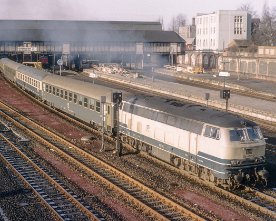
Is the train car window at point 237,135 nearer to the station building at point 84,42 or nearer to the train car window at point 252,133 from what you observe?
the train car window at point 252,133

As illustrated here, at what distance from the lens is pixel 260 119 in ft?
118

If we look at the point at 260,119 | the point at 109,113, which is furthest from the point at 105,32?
the point at 109,113

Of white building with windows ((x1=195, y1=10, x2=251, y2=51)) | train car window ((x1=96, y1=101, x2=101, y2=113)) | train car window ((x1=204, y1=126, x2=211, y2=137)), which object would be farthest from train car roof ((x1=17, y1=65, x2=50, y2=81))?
white building with windows ((x1=195, y1=10, x2=251, y2=51))

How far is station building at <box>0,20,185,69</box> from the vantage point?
9425 cm

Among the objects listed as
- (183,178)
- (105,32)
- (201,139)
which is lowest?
(183,178)

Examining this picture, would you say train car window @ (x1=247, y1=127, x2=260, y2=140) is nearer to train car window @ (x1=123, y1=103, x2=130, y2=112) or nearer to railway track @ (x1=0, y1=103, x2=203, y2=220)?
Answer: railway track @ (x1=0, y1=103, x2=203, y2=220)

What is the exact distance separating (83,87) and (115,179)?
13550mm

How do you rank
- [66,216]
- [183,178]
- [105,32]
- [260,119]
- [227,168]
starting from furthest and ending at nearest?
[105,32] < [260,119] < [183,178] < [227,168] < [66,216]

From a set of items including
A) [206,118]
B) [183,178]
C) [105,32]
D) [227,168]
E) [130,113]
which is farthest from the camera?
[105,32]

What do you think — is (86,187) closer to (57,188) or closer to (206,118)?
(57,188)

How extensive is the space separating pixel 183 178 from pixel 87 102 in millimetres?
12841

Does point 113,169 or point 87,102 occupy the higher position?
point 87,102

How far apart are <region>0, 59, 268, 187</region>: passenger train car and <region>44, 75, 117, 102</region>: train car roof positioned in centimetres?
36

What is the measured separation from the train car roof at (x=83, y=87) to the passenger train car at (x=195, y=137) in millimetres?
362
